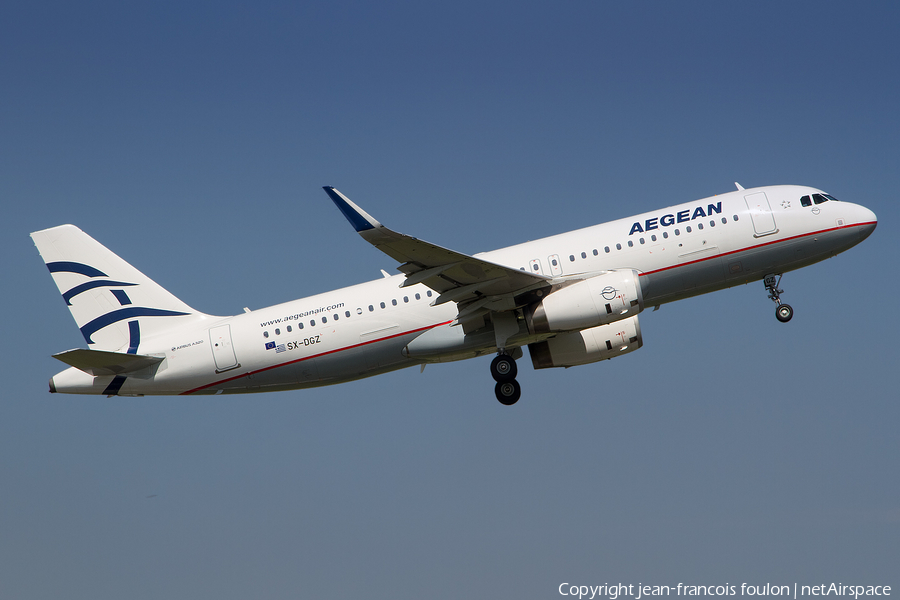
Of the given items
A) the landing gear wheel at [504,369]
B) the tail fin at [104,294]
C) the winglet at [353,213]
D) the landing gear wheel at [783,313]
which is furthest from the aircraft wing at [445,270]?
the tail fin at [104,294]

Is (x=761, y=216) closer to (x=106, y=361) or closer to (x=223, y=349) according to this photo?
(x=223, y=349)

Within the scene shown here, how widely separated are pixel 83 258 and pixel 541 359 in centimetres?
1853

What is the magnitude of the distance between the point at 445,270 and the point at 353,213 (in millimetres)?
4218

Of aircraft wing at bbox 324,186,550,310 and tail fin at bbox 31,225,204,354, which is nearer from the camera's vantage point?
aircraft wing at bbox 324,186,550,310

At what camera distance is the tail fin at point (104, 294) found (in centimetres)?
3272

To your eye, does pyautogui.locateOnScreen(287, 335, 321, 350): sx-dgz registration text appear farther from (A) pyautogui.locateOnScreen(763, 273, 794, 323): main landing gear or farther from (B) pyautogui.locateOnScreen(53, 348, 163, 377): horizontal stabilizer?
(A) pyautogui.locateOnScreen(763, 273, 794, 323): main landing gear

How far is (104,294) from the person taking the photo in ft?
110

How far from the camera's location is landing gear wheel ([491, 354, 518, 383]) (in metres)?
31.3

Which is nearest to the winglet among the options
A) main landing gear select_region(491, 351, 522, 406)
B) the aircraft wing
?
the aircraft wing

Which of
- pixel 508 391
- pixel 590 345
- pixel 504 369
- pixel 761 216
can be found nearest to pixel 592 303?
A: pixel 590 345

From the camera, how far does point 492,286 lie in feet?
94.5

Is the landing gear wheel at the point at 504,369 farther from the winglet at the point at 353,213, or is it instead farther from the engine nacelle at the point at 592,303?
the winglet at the point at 353,213

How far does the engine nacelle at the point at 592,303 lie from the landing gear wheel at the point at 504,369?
9.42 ft

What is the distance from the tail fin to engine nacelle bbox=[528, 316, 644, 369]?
13512 mm
